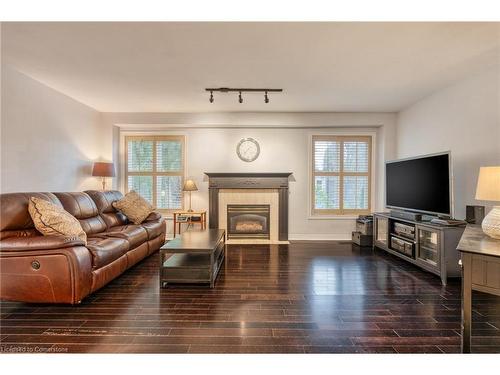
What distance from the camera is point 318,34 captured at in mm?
2398

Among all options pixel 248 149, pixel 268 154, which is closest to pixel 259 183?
pixel 268 154

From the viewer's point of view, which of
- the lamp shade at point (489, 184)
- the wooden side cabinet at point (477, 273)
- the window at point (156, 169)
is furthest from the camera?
the window at point (156, 169)

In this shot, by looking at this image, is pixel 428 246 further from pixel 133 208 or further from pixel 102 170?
pixel 102 170

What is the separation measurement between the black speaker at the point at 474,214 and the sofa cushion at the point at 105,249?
4.21 metres

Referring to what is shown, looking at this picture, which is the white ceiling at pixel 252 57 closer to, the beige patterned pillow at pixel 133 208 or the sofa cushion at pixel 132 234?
the beige patterned pillow at pixel 133 208

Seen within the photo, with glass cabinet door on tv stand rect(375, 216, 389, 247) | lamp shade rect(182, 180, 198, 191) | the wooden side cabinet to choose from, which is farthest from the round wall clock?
the wooden side cabinet

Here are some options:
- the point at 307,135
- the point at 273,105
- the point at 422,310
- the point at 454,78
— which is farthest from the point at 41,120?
the point at 454,78

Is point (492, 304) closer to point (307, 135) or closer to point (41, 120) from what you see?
point (307, 135)

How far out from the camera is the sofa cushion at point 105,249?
8.37 feet

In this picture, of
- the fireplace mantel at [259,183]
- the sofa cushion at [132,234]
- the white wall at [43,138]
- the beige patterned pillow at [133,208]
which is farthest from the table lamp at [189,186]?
the white wall at [43,138]

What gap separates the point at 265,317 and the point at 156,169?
4.11 m

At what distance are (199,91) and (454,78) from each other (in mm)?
3557

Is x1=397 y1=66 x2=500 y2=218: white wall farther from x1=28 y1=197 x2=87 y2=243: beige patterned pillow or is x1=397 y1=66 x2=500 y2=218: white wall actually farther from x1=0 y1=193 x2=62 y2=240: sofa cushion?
x1=0 y1=193 x2=62 y2=240: sofa cushion

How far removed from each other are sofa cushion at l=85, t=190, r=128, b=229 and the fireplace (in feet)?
→ 6.47
